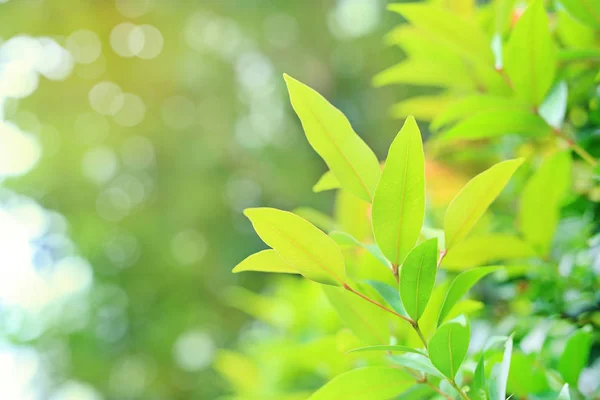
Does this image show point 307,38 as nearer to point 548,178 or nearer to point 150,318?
point 150,318

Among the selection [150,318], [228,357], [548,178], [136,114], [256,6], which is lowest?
[150,318]

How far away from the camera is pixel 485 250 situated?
1.18ft

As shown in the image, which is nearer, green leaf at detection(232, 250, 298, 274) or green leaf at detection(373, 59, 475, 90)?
green leaf at detection(232, 250, 298, 274)

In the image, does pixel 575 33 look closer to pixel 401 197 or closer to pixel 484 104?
pixel 484 104

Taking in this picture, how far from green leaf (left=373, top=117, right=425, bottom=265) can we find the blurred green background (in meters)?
1.52

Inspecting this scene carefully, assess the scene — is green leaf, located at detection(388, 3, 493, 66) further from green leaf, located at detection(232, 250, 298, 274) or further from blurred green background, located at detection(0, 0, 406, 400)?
blurred green background, located at detection(0, 0, 406, 400)

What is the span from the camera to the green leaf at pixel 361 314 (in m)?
0.25

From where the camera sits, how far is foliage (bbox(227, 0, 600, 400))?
0.21 m

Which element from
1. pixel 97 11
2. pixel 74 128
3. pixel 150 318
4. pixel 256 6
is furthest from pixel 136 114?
pixel 150 318

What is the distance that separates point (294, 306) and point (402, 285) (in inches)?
18.7

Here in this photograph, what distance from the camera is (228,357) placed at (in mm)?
646

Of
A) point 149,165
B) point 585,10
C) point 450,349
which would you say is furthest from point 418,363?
point 149,165

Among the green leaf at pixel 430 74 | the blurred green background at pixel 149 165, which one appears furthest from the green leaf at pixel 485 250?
the blurred green background at pixel 149 165

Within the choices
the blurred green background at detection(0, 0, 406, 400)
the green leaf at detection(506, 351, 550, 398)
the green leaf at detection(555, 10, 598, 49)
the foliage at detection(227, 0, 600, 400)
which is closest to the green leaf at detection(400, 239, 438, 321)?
the foliage at detection(227, 0, 600, 400)
